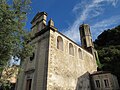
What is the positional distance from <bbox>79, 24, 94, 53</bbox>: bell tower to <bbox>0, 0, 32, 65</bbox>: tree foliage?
14863mm

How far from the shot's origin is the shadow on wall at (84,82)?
45.4ft

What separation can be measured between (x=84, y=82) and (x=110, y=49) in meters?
12.1

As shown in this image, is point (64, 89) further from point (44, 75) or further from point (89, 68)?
point (89, 68)

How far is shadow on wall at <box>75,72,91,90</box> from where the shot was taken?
13840 millimetres

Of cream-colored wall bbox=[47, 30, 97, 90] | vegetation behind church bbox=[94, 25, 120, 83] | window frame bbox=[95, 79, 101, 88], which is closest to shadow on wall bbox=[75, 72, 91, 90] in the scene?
cream-colored wall bbox=[47, 30, 97, 90]

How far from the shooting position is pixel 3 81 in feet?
27.1

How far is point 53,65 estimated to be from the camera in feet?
36.9

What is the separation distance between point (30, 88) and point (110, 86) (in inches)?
374

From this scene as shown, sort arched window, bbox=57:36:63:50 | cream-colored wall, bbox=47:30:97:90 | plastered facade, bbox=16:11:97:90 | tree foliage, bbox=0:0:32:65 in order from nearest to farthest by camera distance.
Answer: tree foliage, bbox=0:0:32:65
plastered facade, bbox=16:11:97:90
cream-colored wall, bbox=47:30:97:90
arched window, bbox=57:36:63:50

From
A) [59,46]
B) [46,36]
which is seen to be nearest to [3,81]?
[46,36]

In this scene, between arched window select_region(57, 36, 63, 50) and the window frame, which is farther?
the window frame

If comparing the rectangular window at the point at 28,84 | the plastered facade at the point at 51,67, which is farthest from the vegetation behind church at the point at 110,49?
the rectangular window at the point at 28,84

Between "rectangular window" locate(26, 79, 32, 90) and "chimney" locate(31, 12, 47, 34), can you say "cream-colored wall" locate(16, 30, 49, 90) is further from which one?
"chimney" locate(31, 12, 47, 34)

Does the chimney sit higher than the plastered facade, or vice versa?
the chimney
